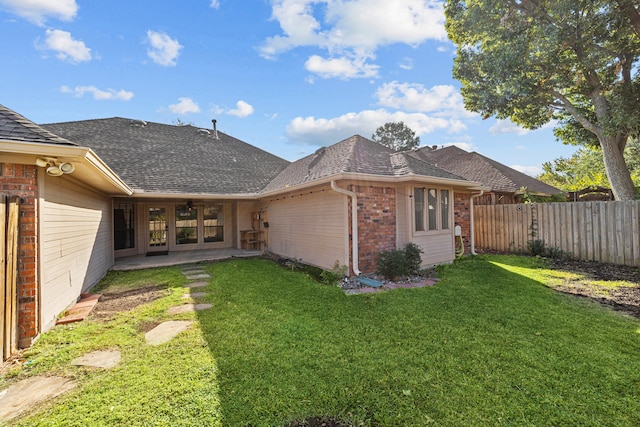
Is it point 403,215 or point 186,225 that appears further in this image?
point 186,225

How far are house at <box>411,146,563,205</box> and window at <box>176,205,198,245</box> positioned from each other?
12.7 m

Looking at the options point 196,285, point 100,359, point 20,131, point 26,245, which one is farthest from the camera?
point 196,285

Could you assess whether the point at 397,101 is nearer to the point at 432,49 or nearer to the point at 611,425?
the point at 432,49

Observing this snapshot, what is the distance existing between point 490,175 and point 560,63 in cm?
676

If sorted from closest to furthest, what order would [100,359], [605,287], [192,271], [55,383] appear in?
[55,383] → [100,359] → [605,287] → [192,271]

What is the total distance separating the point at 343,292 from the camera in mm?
5449

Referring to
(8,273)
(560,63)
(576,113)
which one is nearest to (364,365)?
(8,273)

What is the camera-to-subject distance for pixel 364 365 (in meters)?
2.82

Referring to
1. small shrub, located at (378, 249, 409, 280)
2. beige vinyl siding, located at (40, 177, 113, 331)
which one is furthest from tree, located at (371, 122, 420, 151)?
beige vinyl siding, located at (40, 177, 113, 331)

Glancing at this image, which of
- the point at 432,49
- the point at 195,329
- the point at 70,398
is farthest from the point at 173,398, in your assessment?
the point at 432,49

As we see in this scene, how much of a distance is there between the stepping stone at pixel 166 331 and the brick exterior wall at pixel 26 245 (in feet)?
4.44

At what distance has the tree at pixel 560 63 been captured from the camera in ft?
27.8

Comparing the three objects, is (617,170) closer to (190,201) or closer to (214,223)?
(214,223)

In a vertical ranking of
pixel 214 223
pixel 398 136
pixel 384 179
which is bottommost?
pixel 214 223
